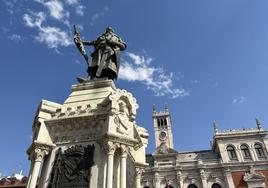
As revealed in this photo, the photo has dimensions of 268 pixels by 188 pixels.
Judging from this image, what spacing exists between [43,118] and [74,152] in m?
1.57

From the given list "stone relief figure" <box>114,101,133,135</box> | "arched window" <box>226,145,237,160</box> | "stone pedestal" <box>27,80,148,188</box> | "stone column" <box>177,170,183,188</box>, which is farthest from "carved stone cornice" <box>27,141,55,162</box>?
"arched window" <box>226,145,237,160</box>

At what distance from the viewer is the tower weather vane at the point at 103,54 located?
980 cm

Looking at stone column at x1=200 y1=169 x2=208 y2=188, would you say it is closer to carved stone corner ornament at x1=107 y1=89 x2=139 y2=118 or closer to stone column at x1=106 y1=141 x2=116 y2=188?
carved stone corner ornament at x1=107 y1=89 x2=139 y2=118

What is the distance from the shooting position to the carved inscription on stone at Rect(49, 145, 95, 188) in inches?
243

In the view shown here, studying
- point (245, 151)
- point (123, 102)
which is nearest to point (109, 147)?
point (123, 102)

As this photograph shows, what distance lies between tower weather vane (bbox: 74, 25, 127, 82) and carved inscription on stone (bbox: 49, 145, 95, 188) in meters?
3.55

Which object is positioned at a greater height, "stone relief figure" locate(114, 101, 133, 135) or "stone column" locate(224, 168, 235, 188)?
"stone column" locate(224, 168, 235, 188)

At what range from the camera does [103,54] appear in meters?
9.97

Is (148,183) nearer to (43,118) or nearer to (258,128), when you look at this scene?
(258,128)

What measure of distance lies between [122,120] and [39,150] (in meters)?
2.42

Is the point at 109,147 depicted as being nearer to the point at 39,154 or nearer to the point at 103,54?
the point at 39,154

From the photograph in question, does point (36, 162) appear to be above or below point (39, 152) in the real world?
below

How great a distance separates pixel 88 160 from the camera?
6.41 m

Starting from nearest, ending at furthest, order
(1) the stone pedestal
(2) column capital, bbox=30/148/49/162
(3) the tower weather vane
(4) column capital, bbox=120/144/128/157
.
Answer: (1) the stone pedestal
(4) column capital, bbox=120/144/128/157
(2) column capital, bbox=30/148/49/162
(3) the tower weather vane
